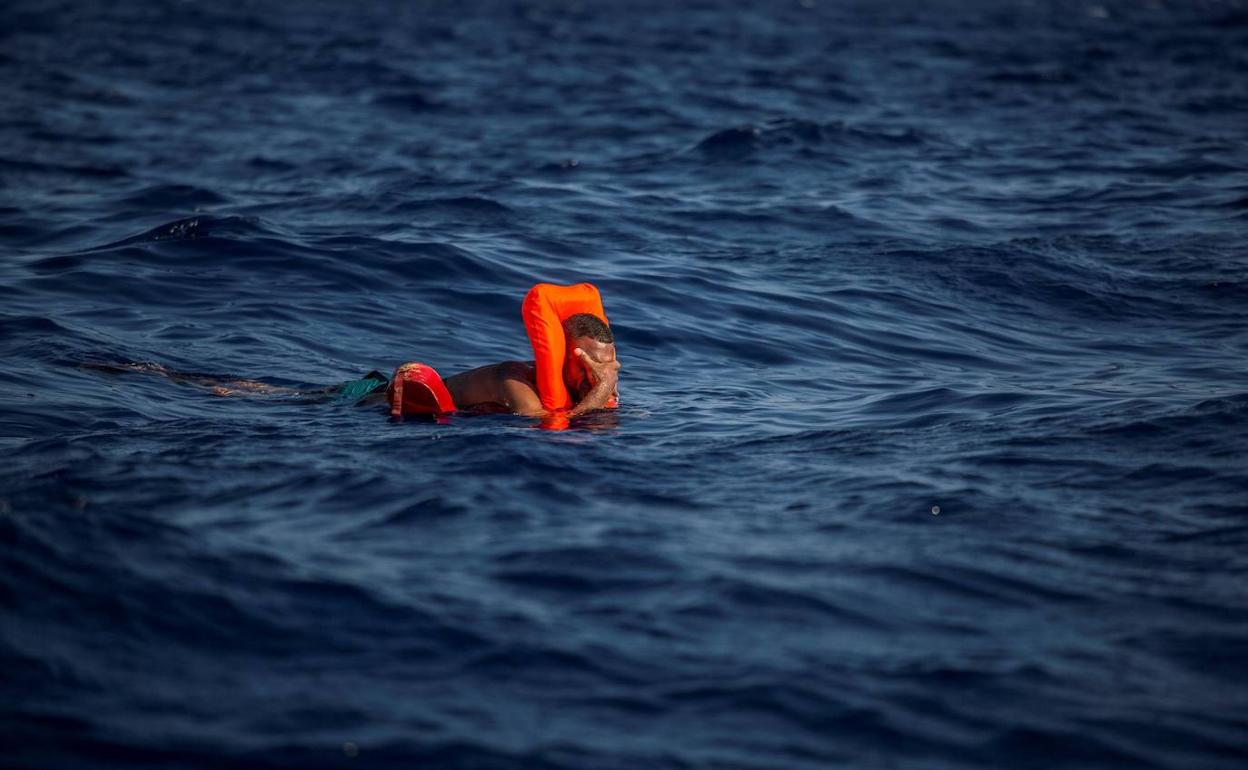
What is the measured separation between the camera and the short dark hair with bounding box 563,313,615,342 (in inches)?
348

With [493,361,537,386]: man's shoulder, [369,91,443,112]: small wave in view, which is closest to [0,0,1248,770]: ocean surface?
[493,361,537,386]: man's shoulder

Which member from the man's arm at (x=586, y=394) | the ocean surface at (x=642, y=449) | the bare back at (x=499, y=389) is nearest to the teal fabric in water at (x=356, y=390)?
the ocean surface at (x=642, y=449)

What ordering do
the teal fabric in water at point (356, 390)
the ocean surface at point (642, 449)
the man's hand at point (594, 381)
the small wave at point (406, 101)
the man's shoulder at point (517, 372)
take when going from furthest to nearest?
the small wave at point (406, 101), the teal fabric in water at point (356, 390), the man's shoulder at point (517, 372), the man's hand at point (594, 381), the ocean surface at point (642, 449)

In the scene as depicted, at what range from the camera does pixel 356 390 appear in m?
9.31

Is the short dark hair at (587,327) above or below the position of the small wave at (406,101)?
below

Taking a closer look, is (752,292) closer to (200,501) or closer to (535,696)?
(200,501)

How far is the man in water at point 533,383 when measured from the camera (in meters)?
8.81

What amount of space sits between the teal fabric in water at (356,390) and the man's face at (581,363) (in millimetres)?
1512

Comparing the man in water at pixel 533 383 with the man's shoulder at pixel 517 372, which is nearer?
the man in water at pixel 533 383

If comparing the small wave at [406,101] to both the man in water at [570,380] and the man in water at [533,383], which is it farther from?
the man in water at [570,380]

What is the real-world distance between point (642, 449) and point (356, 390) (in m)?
2.51

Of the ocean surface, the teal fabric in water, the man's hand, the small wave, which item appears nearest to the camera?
the ocean surface

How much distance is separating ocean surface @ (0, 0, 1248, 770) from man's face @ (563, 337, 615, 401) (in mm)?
355

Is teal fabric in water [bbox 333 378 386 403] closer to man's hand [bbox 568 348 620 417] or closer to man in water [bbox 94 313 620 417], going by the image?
man in water [bbox 94 313 620 417]
